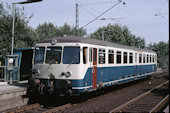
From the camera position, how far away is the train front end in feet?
34.6

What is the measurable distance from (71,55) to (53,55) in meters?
0.97

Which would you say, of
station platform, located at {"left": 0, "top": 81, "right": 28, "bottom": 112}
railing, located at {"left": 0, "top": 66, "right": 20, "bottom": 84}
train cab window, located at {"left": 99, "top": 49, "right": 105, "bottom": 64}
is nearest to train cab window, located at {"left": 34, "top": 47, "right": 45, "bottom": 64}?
station platform, located at {"left": 0, "top": 81, "right": 28, "bottom": 112}

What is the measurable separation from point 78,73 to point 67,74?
1.66 ft

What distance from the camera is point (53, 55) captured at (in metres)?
11.2

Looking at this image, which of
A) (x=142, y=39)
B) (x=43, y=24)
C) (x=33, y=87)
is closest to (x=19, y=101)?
(x=33, y=87)

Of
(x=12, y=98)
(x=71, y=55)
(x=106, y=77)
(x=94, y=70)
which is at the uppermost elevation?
(x=71, y=55)

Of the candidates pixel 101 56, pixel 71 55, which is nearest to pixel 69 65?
pixel 71 55

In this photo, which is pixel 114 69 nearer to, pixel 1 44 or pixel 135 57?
pixel 135 57

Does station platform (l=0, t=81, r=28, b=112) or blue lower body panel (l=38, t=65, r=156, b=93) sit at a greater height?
blue lower body panel (l=38, t=65, r=156, b=93)

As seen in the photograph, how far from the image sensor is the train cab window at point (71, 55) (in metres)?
10.7

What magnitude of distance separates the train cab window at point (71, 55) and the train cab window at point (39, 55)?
128cm

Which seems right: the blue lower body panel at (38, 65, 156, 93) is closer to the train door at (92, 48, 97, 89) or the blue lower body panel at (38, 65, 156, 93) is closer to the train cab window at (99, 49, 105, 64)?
the train door at (92, 48, 97, 89)

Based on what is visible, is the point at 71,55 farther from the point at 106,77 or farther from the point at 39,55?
the point at 106,77

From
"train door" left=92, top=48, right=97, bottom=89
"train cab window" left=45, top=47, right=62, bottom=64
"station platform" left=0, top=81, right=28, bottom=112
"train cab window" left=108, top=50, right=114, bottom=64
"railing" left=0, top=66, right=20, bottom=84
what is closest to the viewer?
"station platform" left=0, top=81, right=28, bottom=112
